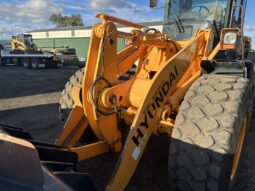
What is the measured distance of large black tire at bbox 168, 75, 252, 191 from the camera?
2.38 m

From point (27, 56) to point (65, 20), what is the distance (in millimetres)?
53990

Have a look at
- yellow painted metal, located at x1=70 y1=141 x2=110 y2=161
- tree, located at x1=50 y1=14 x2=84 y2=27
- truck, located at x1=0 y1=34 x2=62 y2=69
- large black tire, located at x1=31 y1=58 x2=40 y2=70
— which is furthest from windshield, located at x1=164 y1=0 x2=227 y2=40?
tree, located at x1=50 y1=14 x2=84 y2=27

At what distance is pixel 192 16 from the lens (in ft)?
14.4

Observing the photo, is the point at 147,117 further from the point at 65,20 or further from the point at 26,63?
the point at 65,20

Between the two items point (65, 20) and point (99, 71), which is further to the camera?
point (65, 20)

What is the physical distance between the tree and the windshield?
69156 millimetres

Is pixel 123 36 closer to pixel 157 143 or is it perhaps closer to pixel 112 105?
pixel 112 105

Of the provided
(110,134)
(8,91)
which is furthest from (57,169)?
(8,91)

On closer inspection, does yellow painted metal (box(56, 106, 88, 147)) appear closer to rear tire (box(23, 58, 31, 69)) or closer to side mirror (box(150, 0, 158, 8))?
side mirror (box(150, 0, 158, 8))

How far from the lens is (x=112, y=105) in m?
2.81

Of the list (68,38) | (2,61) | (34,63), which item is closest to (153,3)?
(34,63)

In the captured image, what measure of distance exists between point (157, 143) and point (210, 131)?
6.99 ft

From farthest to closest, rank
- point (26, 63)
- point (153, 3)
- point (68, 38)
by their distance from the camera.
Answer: point (68, 38) < point (26, 63) < point (153, 3)

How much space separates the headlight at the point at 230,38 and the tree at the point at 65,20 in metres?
70.3
